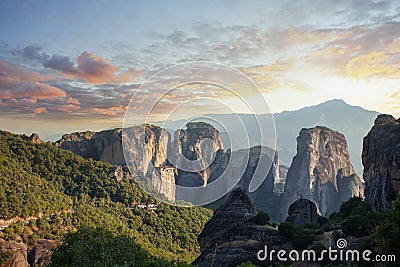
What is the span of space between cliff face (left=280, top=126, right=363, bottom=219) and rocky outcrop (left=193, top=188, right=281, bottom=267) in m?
59.7

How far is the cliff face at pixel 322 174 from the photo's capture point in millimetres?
80000

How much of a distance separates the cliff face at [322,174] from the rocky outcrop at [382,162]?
142 ft

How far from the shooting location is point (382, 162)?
1292 inches

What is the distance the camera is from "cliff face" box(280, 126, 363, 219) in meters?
80.0

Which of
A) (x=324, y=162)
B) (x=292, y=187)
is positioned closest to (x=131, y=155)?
(x=292, y=187)

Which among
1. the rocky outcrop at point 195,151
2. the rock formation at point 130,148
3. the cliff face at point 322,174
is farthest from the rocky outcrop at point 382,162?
the rocky outcrop at point 195,151

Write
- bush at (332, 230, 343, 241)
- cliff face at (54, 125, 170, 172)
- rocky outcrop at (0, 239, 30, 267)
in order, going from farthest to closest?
cliff face at (54, 125, 170, 172) → rocky outcrop at (0, 239, 30, 267) → bush at (332, 230, 343, 241)

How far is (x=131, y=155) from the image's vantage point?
3275 inches

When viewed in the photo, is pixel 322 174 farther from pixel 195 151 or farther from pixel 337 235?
pixel 337 235

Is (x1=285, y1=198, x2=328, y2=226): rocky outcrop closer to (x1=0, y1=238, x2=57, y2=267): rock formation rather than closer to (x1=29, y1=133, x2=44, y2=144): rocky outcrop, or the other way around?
(x1=0, y1=238, x2=57, y2=267): rock formation

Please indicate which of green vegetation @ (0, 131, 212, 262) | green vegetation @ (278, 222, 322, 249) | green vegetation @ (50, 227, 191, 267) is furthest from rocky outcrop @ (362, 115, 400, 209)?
green vegetation @ (0, 131, 212, 262)

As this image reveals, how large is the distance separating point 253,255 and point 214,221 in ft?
19.3

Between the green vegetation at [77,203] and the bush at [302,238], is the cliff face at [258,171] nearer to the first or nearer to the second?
the green vegetation at [77,203]

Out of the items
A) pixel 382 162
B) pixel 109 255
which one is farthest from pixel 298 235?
pixel 382 162
